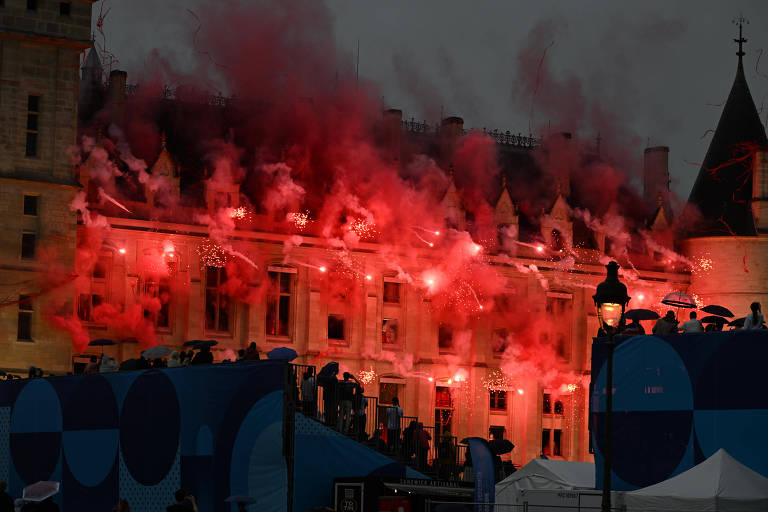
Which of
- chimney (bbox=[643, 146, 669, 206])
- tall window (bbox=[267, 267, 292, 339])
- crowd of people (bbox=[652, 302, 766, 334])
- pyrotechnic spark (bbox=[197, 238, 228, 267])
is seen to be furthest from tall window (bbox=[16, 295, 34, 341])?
chimney (bbox=[643, 146, 669, 206])

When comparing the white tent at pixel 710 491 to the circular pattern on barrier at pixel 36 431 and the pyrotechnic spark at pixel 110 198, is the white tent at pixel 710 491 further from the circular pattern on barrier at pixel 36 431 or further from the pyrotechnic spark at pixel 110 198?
the pyrotechnic spark at pixel 110 198

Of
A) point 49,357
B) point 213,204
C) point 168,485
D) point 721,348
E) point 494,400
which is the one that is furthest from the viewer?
point 494,400

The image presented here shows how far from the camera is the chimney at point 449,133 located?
6244cm

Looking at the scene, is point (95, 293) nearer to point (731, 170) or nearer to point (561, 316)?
point (561, 316)

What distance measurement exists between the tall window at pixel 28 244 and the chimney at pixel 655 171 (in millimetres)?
26223

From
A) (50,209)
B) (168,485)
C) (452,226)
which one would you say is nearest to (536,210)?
(452,226)

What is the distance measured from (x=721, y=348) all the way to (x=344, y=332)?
83.8 feet

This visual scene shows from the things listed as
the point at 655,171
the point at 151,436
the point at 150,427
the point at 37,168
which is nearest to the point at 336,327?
the point at 37,168

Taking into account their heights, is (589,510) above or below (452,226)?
below

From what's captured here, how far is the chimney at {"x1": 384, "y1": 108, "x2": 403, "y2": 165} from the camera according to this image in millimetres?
60281

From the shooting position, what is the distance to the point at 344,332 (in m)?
56.8

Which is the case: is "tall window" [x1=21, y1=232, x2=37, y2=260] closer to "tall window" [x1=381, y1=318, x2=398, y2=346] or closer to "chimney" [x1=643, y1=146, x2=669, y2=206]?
"tall window" [x1=381, y1=318, x2=398, y2=346]

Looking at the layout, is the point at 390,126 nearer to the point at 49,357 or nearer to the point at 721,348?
the point at 49,357

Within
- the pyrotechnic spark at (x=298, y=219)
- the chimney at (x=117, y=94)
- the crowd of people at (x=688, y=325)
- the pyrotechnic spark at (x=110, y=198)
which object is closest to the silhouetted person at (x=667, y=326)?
the crowd of people at (x=688, y=325)
